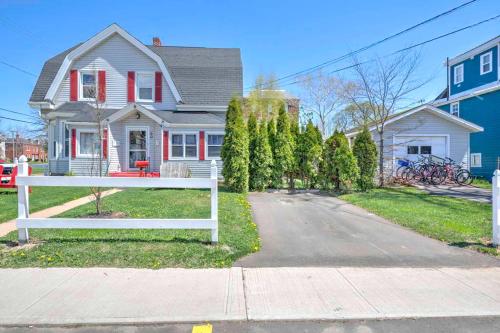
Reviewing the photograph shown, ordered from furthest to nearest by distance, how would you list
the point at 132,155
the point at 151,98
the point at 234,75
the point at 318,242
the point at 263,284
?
the point at 234,75 → the point at 151,98 → the point at 132,155 → the point at 318,242 → the point at 263,284

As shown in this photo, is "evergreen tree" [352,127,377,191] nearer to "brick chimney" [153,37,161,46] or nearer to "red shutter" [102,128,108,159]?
"red shutter" [102,128,108,159]

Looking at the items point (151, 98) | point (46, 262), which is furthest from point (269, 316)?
point (151, 98)

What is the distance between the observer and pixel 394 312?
392 centimetres

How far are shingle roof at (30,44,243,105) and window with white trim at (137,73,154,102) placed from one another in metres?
1.47

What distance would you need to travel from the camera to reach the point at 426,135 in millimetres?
21125

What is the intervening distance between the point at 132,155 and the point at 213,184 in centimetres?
1394

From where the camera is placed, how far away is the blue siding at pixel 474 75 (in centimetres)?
2380

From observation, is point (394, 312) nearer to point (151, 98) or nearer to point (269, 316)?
point (269, 316)

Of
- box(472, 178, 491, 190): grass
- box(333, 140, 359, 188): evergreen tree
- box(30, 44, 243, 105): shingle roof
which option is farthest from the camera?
box(30, 44, 243, 105): shingle roof

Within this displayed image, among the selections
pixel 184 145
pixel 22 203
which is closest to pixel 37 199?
pixel 22 203

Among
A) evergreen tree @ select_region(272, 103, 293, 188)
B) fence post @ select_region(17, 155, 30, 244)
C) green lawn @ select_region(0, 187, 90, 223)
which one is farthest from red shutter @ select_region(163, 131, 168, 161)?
fence post @ select_region(17, 155, 30, 244)

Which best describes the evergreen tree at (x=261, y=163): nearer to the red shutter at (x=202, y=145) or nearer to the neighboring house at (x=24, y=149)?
the red shutter at (x=202, y=145)

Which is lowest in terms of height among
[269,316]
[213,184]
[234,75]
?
[269,316]

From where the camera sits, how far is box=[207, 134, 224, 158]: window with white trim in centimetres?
1900
